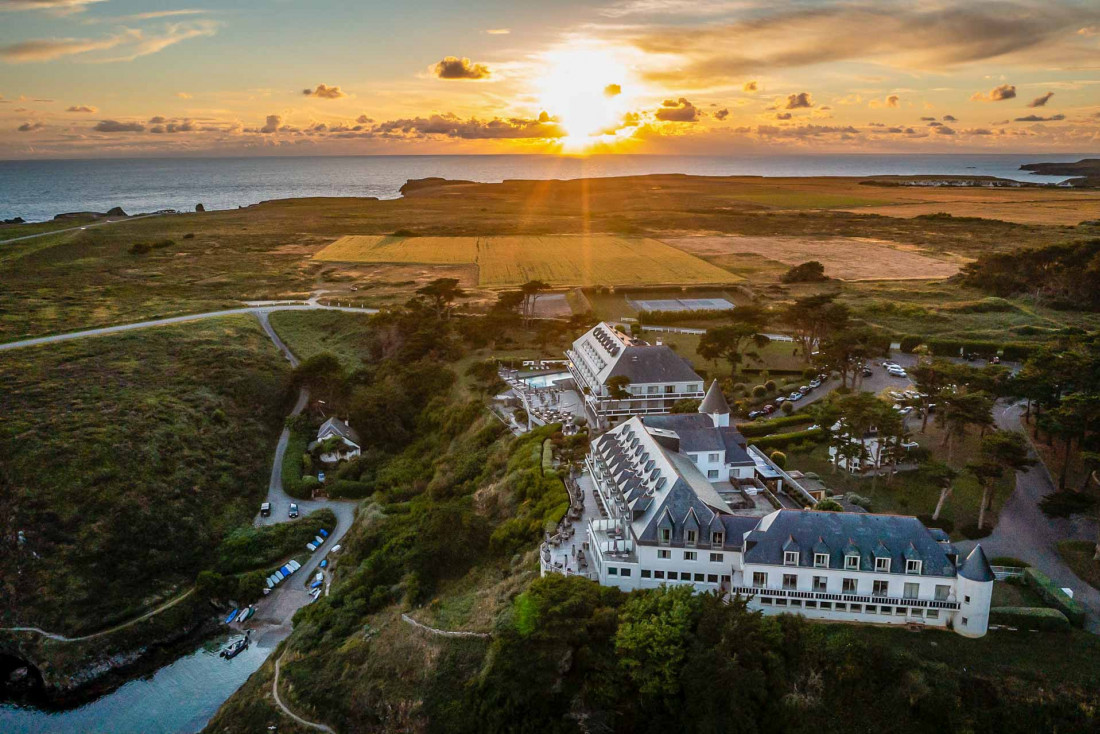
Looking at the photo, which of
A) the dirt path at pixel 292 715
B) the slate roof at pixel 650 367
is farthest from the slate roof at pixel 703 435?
the dirt path at pixel 292 715

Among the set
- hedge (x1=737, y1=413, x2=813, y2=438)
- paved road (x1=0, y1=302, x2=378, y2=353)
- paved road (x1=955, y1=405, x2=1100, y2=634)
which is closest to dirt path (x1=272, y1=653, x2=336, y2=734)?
hedge (x1=737, y1=413, x2=813, y2=438)

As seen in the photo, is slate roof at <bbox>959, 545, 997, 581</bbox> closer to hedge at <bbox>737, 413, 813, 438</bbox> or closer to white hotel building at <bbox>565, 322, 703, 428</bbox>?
hedge at <bbox>737, 413, 813, 438</bbox>

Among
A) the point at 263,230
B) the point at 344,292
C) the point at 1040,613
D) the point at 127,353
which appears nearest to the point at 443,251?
the point at 344,292

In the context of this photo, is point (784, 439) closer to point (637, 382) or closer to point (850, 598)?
point (637, 382)

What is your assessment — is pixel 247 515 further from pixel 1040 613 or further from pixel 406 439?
pixel 1040 613

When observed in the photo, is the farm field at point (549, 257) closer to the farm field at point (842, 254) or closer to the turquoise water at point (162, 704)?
the farm field at point (842, 254)

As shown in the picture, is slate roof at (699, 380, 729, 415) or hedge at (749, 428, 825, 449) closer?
slate roof at (699, 380, 729, 415)
